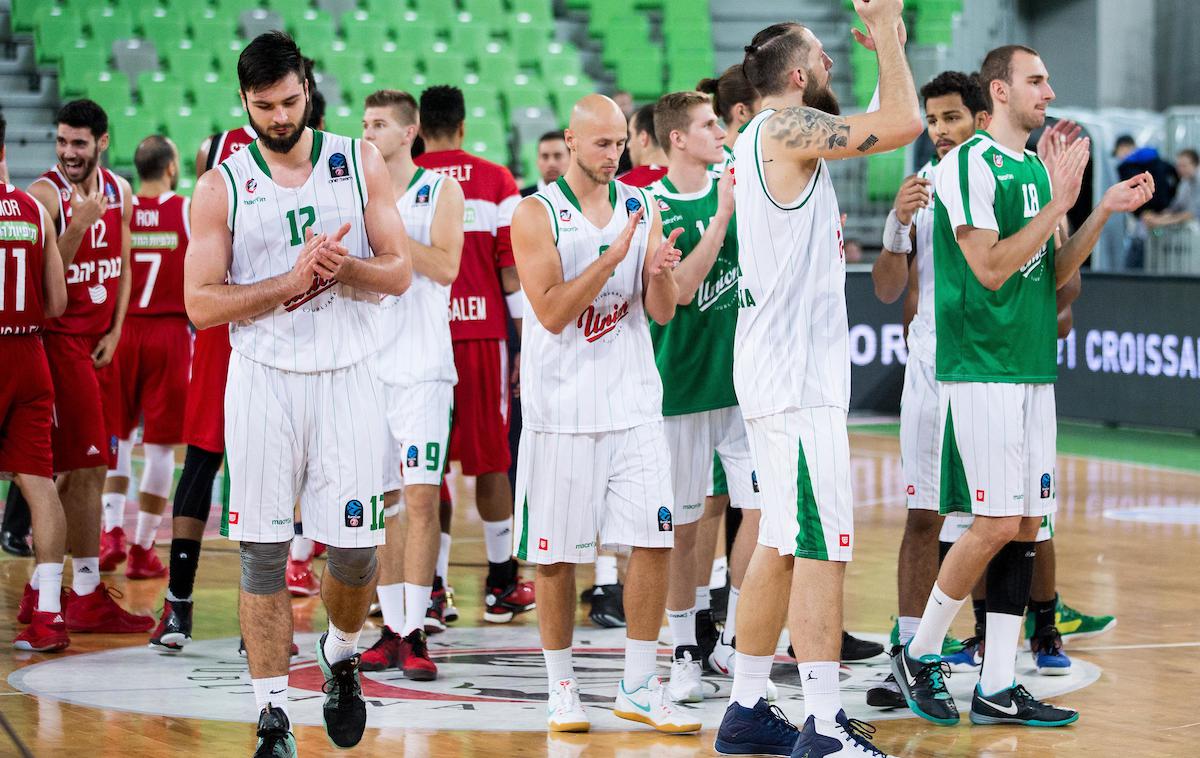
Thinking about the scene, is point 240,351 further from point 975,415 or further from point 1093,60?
point 1093,60

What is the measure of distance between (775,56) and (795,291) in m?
0.80

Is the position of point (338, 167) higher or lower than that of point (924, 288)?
higher

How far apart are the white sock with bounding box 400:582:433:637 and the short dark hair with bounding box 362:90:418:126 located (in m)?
2.07

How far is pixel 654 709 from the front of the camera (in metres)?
5.70

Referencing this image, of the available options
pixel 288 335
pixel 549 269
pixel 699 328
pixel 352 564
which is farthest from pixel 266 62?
pixel 699 328

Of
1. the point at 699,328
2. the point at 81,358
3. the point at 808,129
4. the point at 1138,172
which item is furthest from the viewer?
the point at 1138,172

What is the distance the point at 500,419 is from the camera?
25.7ft

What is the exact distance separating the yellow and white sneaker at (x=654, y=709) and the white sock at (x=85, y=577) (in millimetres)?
2984

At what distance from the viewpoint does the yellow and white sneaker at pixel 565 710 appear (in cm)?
564

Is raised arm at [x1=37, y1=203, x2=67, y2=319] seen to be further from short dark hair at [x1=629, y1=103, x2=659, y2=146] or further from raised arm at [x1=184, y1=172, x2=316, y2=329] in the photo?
short dark hair at [x1=629, y1=103, x2=659, y2=146]

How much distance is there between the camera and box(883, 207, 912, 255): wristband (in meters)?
6.32

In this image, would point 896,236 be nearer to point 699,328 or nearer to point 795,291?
point 699,328

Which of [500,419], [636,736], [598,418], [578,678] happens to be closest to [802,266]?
[598,418]

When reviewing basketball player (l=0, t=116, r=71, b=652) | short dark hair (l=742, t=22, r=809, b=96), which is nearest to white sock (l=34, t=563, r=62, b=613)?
basketball player (l=0, t=116, r=71, b=652)
